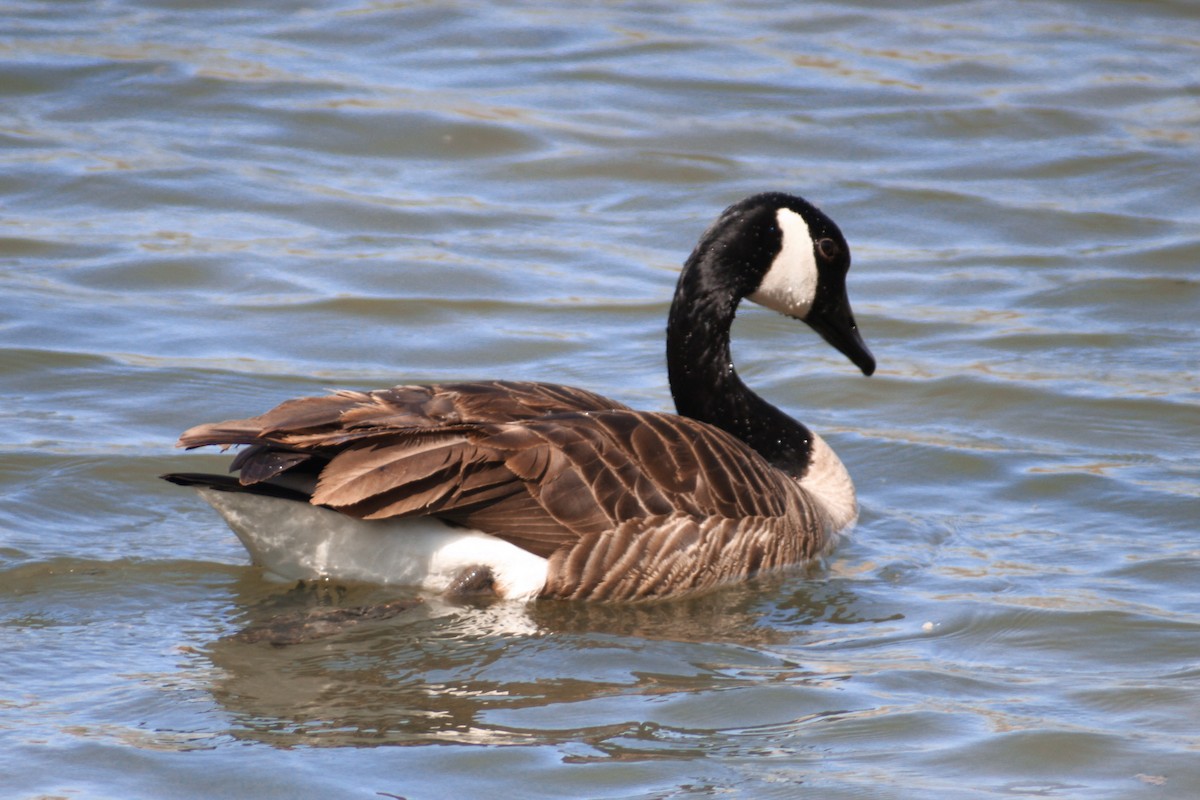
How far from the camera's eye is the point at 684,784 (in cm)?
474

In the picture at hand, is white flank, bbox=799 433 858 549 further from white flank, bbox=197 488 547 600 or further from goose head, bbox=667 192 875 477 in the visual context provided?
white flank, bbox=197 488 547 600

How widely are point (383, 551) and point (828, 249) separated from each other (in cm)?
260

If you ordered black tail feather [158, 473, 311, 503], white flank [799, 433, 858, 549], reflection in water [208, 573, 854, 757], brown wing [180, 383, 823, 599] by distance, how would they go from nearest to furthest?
reflection in water [208, 573, 854, 757]
black tail feather [158, 473, 311, 503]
brown wing [180, 383, 823, 599]
white flank [799, 433, 858, 549]

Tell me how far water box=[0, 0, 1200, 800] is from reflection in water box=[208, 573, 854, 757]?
22 millimetres

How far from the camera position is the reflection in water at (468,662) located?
5082mm

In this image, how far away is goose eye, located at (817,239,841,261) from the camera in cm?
747

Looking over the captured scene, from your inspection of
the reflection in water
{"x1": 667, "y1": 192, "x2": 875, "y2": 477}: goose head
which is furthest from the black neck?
the reflection in water

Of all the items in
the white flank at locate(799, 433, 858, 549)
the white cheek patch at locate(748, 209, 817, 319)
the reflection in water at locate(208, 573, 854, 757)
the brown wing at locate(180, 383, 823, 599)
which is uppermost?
the white cheek patch at locate(748, 209, 817, 319)

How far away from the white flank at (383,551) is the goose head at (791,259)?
1852 millimetres

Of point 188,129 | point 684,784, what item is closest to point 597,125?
point 188,129

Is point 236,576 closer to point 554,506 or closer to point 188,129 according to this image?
point 554,506

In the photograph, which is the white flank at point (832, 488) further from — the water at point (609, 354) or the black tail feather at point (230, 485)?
the black tail feather at point (230, 485)

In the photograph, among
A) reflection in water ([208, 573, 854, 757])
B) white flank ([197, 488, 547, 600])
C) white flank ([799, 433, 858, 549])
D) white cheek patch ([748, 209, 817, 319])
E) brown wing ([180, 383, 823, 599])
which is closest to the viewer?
reflection in water ([208, 573, 854, 757])

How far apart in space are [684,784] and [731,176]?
27.5ft
